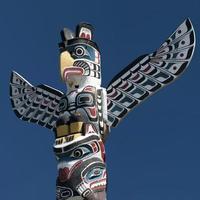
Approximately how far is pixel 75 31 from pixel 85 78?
159cm

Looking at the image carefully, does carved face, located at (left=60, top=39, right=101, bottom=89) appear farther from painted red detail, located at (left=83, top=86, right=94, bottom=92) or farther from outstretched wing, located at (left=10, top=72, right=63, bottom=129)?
outstretched wing, located at (left=10, top=72, right=63, bottom=129)

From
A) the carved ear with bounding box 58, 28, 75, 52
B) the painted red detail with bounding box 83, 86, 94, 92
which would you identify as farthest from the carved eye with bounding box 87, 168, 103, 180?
the carved ear with bounding box 58, 28, 75, 52

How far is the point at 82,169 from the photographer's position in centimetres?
1656

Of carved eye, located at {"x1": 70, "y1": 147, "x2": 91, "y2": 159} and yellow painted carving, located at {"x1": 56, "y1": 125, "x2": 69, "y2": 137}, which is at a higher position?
yellow painted carving, located at {"x1": 56, "y1": 125, "x2": 69, "y2": 137}

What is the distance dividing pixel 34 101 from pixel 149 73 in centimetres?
436

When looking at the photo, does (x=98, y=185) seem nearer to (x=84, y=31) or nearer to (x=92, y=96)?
(x=92, y=96)

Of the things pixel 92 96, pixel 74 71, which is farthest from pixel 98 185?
pixel 74 71

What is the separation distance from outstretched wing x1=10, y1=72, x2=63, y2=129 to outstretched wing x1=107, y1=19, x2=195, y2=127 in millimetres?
2291

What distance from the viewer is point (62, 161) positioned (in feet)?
55.4

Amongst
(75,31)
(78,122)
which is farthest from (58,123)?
(75,31)

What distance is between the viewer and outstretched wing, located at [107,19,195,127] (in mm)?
18219

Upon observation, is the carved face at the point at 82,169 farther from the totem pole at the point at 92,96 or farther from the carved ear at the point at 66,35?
the carved ear at the point at 66,35

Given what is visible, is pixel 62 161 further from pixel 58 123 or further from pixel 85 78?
pixel 85 78

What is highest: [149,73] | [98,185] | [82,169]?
[149,73]
